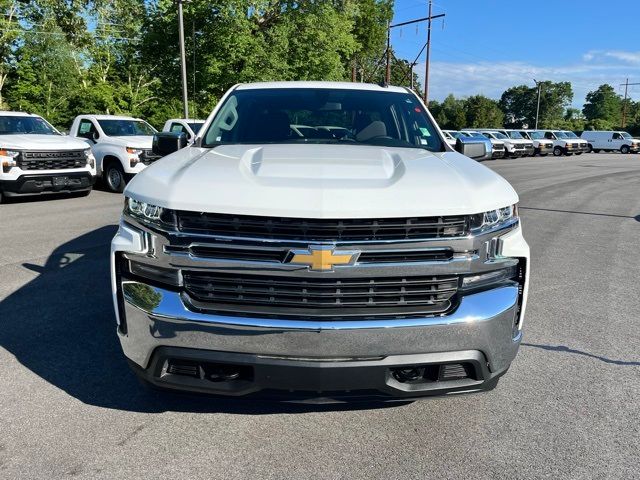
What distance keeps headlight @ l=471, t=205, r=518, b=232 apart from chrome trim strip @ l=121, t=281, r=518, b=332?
31 cm

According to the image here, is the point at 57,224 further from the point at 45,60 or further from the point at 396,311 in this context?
the point at 45,60

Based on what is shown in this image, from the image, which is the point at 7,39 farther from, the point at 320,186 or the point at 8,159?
the point at 320,186

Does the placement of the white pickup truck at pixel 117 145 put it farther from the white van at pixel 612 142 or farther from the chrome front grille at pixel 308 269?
the white van at pixel 612 142

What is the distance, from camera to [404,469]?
2.62 metres

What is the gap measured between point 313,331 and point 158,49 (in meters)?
32.0

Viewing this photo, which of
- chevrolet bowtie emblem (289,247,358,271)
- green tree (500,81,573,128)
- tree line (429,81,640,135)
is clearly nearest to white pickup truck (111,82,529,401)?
chevrolet bowtie emblem (289,247,358,271)

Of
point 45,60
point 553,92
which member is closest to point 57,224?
point 45,60

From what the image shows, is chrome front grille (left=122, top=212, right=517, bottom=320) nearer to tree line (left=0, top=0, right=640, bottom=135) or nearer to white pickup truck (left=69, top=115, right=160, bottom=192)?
white pickup truck (left=69, top=115, right=160, bottom=192)

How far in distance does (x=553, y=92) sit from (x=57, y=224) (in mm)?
118395

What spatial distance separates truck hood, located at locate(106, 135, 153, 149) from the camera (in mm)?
12719

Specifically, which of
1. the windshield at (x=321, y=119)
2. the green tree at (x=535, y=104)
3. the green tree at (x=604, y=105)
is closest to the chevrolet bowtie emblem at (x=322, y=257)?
the windshield at (x=321, y=119)

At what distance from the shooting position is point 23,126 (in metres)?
12.2

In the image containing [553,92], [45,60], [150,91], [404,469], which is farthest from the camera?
[553,92]

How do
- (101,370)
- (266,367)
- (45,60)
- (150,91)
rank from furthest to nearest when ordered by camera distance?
(150,91), (45,60), (101,370), (266,367)
